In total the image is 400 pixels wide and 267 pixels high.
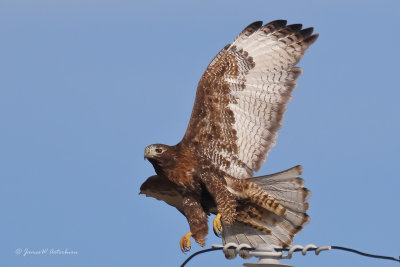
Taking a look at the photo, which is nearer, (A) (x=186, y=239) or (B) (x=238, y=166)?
(A) (x=186, y=239)

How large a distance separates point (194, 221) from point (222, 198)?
427 mm

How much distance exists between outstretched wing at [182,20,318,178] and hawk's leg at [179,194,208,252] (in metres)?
0.56

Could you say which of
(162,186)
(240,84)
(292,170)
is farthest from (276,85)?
(162,186)

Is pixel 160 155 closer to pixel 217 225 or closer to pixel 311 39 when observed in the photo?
pixel 217 225

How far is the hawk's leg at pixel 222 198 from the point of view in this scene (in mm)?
10891

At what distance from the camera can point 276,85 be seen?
37.9 feet

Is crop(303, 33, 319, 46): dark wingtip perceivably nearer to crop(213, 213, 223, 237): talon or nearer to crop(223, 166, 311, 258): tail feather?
crop(223, 166, 311, 258): tail feather

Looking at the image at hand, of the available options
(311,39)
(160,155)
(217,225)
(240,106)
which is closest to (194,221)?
(217,225)

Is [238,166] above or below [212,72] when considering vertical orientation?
below

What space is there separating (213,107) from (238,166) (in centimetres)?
78

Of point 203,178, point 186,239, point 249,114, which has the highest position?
point 249,114

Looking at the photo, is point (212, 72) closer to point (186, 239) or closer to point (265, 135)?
point (265, 135)

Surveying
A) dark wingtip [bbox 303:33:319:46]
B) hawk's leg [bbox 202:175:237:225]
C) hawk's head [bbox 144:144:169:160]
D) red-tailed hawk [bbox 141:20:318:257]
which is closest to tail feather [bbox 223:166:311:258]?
red-tailed hawk [bbox 141:20:318:257]

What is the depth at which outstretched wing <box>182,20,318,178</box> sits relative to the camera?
11.3m
